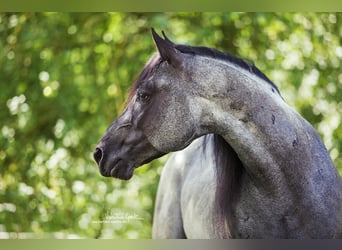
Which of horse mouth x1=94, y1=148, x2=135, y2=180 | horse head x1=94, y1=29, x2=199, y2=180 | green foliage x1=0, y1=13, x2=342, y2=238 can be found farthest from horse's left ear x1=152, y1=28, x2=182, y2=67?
green foliage x1=0, y1=13, x2=342, y2=238

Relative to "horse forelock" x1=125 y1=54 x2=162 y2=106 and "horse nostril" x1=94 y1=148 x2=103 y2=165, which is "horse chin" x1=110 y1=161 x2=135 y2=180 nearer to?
"horse nostril" x1=94 y1=148 x2=103 y2=165

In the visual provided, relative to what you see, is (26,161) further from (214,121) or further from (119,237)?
(214,121)

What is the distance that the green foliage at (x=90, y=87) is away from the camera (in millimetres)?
2775

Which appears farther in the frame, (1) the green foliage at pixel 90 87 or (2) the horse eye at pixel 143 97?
(1) the green foliage at pixel 90 87

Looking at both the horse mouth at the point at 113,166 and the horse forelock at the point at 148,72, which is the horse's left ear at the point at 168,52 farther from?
the horse mouth at the point at 113,166

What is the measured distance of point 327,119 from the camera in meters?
2.69

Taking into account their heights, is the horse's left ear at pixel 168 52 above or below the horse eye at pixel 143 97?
above

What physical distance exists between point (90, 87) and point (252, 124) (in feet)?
3.94

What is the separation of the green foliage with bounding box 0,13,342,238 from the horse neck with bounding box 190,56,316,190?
2.34ft

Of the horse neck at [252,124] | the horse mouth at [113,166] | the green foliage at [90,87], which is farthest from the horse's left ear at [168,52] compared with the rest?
the green foliage at [90,87]

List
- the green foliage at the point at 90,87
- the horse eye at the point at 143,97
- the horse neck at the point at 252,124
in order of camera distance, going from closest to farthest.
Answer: the horse neck at the point at 252,124, the horse eye at the point at 143,97, the green foliage at the point at 90,87

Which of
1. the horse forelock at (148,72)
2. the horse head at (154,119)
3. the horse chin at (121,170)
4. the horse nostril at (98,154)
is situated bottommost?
the horse chin at (121,170)

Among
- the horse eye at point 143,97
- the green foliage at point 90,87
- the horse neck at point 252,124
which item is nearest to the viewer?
the horse neck at point 252,124

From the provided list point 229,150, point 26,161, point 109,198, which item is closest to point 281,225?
point 229,150
